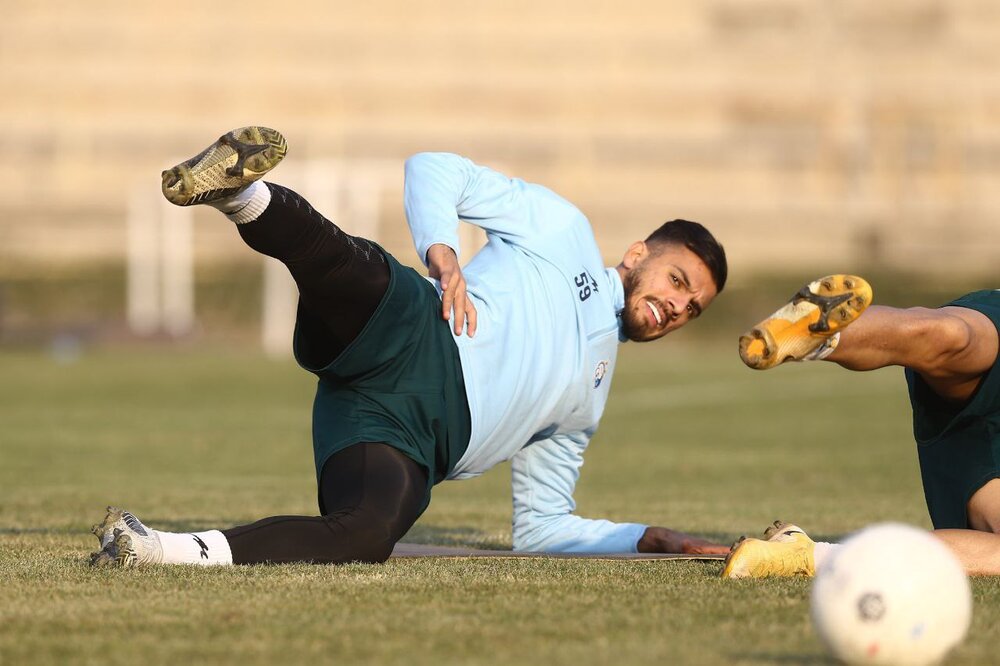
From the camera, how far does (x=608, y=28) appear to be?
1410 inches

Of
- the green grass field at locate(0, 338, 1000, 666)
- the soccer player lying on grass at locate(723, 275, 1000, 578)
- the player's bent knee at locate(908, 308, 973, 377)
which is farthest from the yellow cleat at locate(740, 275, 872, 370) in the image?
the green grass field at locate(0, 338, 1000, 666)

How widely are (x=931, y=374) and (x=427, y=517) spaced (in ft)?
11.1

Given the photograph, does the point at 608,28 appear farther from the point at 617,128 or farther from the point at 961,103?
the point at 961,103

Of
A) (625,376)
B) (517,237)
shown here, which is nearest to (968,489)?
(517,237)

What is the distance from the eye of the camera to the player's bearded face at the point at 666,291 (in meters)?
6.00

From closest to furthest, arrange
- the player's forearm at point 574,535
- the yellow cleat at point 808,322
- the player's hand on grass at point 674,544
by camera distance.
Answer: the yellow cleat at point 808,322 < the player's hand on grass at point 674,544 < the player's forearm at point 574,535

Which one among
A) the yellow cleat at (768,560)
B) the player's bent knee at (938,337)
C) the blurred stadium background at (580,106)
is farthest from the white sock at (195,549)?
the blurred stadium background at (580,106)

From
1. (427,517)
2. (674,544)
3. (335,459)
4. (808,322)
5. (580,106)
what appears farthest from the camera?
(580,106)

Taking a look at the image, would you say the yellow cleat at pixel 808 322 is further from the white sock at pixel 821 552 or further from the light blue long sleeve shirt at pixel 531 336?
the light blue long sleeve shirt at pixel 531 336

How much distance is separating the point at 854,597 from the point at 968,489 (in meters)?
2.05

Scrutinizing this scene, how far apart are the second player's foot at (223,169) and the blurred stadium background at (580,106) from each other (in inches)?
1082

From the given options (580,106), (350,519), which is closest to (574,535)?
(350,519)

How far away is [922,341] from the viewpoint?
16.9 ft

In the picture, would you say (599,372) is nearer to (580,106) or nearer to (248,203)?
(248,203)
